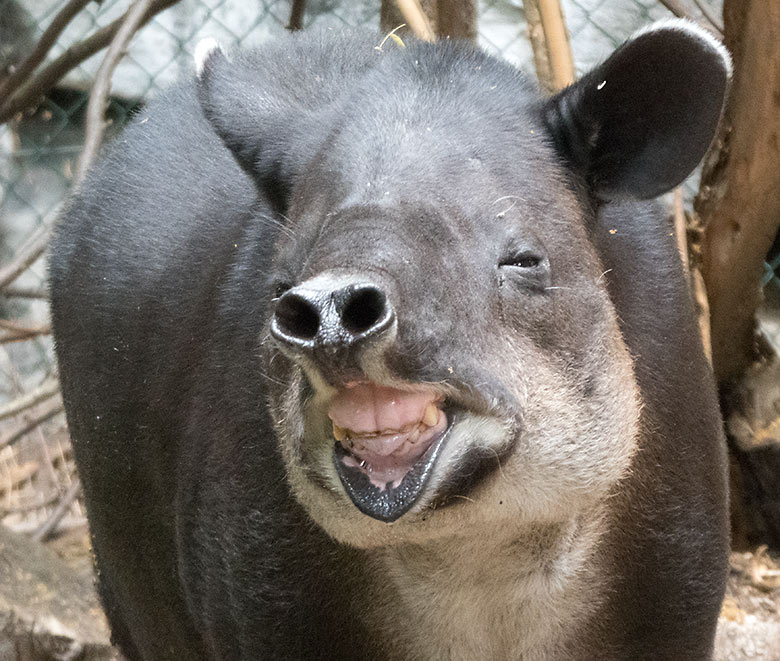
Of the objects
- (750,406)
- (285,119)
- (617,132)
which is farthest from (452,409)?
(750,406)

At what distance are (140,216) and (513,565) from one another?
194 centimetres

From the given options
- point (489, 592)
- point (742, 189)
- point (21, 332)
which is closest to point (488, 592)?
point (489, 592)

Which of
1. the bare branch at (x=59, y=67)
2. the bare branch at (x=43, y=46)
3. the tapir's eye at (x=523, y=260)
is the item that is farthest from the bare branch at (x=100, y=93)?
the tapir's eye at (x=523, y=260)

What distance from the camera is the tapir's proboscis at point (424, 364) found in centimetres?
243

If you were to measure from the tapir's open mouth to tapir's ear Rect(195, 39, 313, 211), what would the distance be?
34.8 inches

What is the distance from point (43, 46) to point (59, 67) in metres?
0.36

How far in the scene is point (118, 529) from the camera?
4.39 meters

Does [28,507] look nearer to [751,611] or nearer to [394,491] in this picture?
[751,611]

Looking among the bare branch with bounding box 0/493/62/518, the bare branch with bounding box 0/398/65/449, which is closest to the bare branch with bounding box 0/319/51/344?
the bare branch with bounding box 0/398/65/449

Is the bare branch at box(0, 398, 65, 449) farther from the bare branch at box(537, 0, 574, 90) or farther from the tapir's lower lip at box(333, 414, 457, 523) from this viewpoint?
the tapir's lower lip at box(333, 414, 457, 523)

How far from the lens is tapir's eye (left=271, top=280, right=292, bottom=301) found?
9.17 feet

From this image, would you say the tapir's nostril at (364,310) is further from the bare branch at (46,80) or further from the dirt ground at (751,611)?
the bare branch at (46,80)

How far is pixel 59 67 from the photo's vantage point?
7.42 metres

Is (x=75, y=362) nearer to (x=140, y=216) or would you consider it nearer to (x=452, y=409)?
(x=140, y=216)
